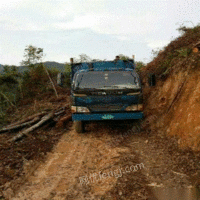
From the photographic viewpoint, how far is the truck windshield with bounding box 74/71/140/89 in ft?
23.5

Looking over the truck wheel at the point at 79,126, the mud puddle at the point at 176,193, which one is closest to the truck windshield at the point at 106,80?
the truck wheel at the point at 79,126

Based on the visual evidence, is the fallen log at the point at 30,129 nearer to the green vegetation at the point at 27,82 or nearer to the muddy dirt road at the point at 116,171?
the muddy dirt road at the point at 116,171

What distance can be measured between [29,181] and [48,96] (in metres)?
13.1

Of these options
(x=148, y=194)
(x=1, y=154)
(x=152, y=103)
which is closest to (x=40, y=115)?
(x=1, y=154)

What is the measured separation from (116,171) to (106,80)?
11.1 ft

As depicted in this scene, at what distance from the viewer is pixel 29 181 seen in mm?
4465

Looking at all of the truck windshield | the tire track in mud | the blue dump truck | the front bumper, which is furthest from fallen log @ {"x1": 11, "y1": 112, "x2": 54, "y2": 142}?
the truck windshield

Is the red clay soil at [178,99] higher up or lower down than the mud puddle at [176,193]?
higher up

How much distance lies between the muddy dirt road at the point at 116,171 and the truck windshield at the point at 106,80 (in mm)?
1680

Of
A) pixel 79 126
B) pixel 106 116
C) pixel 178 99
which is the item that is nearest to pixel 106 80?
pixel 106 116

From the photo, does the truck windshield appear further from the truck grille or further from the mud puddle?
the mud puddle

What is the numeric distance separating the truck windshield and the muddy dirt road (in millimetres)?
1680

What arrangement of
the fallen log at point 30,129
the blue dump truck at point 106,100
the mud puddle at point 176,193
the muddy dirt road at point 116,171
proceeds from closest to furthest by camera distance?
the mud puddle at point 176,193, the muddy dirt road at point 116,171, the blue dump truck at point 106,100, the fallen log at point 30,129

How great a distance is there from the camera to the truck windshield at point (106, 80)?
717 centimetres
